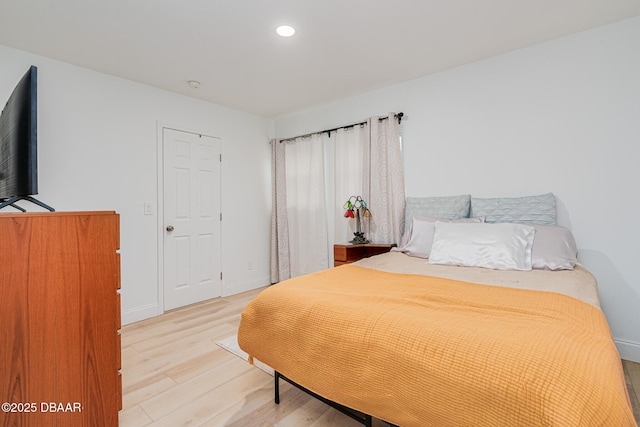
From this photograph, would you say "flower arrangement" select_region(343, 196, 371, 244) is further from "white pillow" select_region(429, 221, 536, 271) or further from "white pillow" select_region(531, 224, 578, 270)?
"white pillow" select_region(531, 224, 578, 270)

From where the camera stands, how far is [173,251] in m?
3.48

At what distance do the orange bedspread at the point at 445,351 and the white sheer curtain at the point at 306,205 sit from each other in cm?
230

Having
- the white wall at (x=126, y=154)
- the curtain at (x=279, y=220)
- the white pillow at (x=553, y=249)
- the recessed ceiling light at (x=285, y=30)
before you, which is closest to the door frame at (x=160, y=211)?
the white wall at (x=126, y=154)

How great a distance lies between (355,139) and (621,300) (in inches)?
108

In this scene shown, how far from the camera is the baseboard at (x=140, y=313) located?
3.05 m

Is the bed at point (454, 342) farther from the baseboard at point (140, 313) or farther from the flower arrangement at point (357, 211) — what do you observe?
the baseboard at point (140, 313)

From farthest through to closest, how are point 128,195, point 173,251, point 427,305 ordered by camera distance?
point 173,251, point 128,195, point 427,305

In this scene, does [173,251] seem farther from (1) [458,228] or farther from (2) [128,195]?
(1) [458,228]

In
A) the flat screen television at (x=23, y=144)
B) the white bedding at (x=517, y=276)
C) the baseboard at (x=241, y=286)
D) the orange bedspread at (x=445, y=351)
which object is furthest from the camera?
the baseboard at (x=241, y=286)

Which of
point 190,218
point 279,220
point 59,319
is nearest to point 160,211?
point 190,218

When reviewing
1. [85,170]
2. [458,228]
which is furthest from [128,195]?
[458,228]

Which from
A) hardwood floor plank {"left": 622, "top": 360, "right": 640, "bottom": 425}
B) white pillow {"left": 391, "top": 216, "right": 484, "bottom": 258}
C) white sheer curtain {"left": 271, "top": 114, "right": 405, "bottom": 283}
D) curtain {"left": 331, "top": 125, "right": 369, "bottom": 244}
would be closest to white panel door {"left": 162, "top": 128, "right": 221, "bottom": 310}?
white sheer curtain {"left": 271, "top": 114, "right": 405, "bottom": 283}

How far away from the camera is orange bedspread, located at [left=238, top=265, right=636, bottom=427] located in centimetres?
83

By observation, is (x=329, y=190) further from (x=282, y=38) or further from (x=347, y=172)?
(x=282, y=38)
